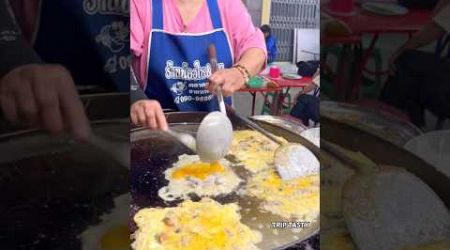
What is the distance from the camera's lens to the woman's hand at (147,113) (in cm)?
116

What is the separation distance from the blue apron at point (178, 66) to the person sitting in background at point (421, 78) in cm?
42

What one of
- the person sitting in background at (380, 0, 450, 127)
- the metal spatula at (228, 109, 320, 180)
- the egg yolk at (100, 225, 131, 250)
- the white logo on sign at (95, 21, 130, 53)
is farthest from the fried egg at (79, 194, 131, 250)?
the person sitting in background at (380, 0, 450, 127)

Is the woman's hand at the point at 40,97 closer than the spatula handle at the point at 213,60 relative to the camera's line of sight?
Yes

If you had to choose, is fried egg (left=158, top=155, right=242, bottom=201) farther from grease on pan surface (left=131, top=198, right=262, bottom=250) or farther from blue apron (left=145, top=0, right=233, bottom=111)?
blue apron (left=145, top=0, right=233, bottom=111)

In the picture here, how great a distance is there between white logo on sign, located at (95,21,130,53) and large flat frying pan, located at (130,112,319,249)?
13.4 inches

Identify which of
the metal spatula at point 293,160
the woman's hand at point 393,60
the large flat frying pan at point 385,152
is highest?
the woman's hand at point 393,60

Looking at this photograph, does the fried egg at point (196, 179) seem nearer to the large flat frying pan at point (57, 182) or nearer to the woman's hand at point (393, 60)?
the large flat frying pan at point (57, 182)

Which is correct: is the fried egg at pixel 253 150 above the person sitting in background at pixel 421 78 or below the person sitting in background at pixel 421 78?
below

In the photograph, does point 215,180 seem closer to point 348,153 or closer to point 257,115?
point 257,115

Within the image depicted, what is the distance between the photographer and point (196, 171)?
1.30 m

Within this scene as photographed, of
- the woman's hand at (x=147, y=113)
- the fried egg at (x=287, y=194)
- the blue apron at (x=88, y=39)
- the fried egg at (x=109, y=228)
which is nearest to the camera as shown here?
the blue apron at (x=88, y=39)

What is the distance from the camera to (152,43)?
1.19 meters

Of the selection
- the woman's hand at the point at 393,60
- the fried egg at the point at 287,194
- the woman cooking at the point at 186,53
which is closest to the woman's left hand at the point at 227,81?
the woman cooking at the point at 186,53

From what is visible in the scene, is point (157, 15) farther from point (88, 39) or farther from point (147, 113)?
point (88, 39)
